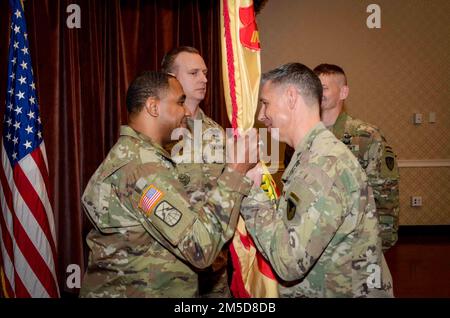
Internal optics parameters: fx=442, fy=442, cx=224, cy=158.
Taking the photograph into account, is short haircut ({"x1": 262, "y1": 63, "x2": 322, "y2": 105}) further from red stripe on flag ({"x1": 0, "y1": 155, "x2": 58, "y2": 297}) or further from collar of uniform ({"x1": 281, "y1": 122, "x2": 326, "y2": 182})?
red stripe on flag ({"x1": 0, "y1": 155, "x2": 58, "y2": 297})

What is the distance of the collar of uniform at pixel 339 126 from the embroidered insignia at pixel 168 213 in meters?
1.80

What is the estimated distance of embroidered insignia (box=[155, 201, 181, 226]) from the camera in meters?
1.47

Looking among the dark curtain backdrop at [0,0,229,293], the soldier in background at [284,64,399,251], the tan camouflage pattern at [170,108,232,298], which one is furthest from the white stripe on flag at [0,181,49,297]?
the soldier in background at [284,64,399,251]

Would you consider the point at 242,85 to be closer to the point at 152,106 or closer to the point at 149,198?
the point at 152,106

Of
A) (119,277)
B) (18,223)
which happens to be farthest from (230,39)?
(18,223)

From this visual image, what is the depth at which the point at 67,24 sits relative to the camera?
347 cm

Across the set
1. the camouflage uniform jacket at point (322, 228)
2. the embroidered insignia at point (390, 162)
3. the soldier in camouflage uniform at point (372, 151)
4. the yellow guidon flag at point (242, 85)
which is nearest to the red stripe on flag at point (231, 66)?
the yellow guidon flag at point (242, 85)

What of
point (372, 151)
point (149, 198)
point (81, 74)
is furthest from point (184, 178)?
point (81, 74)

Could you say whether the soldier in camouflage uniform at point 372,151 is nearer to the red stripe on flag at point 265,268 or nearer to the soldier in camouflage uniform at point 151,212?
the red stripe on flag at point 265,268

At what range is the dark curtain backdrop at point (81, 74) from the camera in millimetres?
3402

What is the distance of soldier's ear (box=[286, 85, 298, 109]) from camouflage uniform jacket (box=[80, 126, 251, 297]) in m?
0.33

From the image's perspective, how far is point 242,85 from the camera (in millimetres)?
1980

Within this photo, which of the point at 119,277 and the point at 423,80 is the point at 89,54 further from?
the point at 423,80
